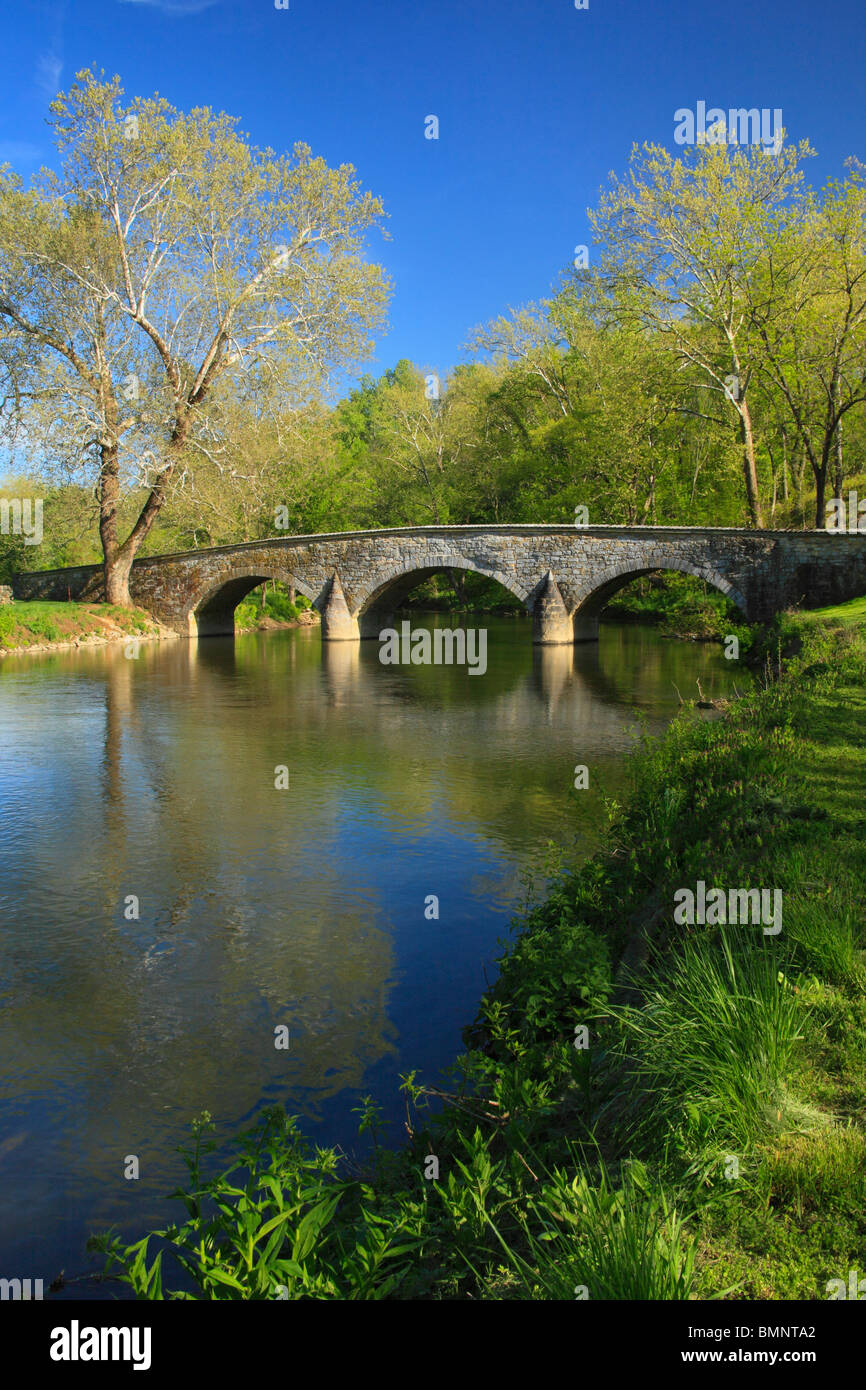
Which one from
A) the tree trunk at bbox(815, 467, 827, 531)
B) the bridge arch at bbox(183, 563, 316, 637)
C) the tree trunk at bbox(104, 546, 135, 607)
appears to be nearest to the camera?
the tree trunk at bbox(815, 467, 827, 531)

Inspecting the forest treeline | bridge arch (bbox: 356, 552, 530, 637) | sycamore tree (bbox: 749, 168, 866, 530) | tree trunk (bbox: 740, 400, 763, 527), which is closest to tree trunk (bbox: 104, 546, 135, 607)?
the forest treeline

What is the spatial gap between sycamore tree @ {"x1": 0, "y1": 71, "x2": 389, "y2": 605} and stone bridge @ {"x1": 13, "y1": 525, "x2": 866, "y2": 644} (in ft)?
16.4

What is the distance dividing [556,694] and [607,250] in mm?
18693

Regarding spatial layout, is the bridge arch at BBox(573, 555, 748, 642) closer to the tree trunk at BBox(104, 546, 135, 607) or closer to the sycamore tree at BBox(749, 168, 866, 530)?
the sycamore tree at BBox(749, 168, 866, 530)

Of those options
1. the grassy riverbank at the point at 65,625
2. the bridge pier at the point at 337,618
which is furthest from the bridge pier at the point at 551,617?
the grassy riverbank at the point at 65,625

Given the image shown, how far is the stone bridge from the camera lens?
1156 inches

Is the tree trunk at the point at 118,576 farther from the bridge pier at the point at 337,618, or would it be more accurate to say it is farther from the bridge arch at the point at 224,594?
the bridge pier at the point at 337,618

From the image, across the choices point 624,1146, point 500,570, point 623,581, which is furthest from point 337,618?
point 624,1146

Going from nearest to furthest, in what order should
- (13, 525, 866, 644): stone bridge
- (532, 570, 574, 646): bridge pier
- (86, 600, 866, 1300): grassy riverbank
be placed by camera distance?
1. (86, 600, 866, 1300): grassy riverbank
2. (13, 525, 866, 644): stone bridge
3. (532, 570, 574, 646): bridge pier

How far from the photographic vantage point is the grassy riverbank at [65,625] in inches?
1357

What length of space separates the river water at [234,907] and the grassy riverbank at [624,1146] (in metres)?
0.52

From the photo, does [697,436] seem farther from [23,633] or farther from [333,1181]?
[333,1181]

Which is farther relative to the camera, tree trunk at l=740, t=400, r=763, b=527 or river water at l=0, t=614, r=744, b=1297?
tree trunk at l=740, t=400, r=763, b=527

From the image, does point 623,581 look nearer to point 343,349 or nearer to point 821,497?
point 821,497
